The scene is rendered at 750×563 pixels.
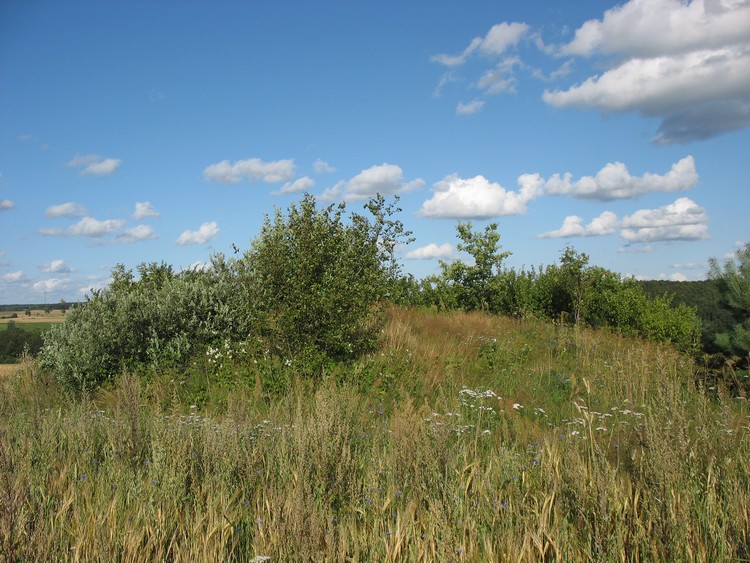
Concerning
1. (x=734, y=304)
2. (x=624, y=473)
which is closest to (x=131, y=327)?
(x=624, y=473)

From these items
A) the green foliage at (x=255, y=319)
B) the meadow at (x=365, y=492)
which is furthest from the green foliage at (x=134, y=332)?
the meadow at (x=365, y=492)

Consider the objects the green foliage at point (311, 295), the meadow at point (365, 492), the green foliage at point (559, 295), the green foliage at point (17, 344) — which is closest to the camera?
the meadow at point (365, 492)

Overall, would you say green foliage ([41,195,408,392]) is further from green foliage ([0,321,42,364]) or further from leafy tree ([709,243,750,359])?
leafy tree ([709,243,750,359])

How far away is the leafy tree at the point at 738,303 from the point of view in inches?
367

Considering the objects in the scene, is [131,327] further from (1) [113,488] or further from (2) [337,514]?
(2) [337,514]

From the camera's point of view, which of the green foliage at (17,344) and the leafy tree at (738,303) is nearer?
the leafy tree at (738,303)

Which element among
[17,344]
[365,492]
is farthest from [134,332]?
[365,492]

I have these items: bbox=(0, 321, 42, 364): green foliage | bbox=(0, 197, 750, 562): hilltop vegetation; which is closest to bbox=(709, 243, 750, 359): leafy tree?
bbox=(0, 197, 750, 562): hilltop vegetation

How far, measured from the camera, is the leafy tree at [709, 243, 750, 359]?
933 cm

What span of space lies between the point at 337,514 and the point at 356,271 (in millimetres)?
8005

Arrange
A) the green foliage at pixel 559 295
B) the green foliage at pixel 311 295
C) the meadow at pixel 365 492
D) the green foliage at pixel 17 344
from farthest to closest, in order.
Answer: the green foliage at pixel 559 295
the green foliage at pixel 17 344
the green foliage at pixel 311 295
the meadow at pixel 365 492

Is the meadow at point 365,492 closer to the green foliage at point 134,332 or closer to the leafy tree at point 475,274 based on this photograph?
the green foliage at point 134,332

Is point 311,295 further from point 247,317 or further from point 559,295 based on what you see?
point 559,295

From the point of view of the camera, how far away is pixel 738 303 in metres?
9.57
